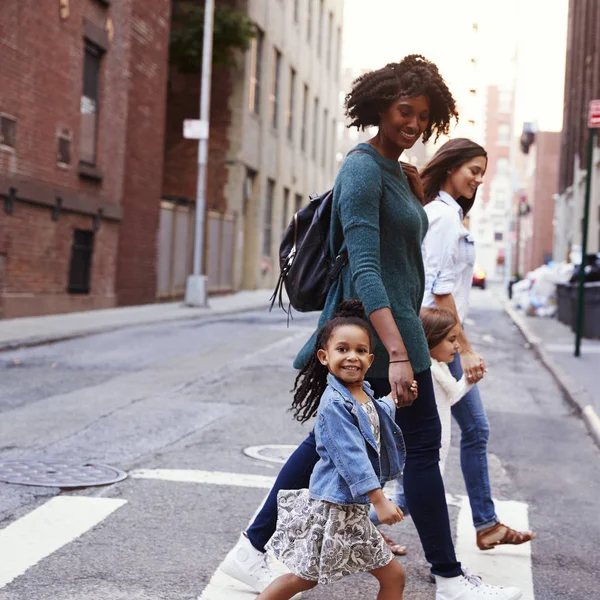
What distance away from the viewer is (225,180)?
34.3m

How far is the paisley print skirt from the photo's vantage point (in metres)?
3.39

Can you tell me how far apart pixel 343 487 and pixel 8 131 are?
1567 centimetres

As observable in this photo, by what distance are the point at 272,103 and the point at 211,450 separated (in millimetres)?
33614

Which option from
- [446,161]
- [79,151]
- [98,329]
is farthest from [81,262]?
[446,161]

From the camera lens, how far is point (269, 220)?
1576 inches

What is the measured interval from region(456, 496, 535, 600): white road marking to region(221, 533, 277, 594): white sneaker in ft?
3.42

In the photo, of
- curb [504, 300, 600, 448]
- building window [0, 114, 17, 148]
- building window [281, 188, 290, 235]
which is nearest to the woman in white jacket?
curb [504, 300, 600, 448]

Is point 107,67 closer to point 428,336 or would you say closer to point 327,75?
point 428,336

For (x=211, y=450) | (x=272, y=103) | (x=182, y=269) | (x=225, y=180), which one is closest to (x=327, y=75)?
(x=272, y=103)

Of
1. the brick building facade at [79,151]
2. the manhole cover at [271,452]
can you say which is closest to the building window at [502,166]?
the brick building facade at [79,151]

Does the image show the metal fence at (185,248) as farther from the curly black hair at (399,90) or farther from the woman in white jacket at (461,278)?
the curly black hair at (399,90)

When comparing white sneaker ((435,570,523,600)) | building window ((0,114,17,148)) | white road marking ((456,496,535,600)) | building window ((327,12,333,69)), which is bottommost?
white road marking ((456,496,535,600))

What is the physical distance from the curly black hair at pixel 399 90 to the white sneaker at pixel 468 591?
178cm

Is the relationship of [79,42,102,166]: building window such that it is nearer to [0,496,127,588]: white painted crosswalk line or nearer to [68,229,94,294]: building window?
[68,229,94,294]: building window
